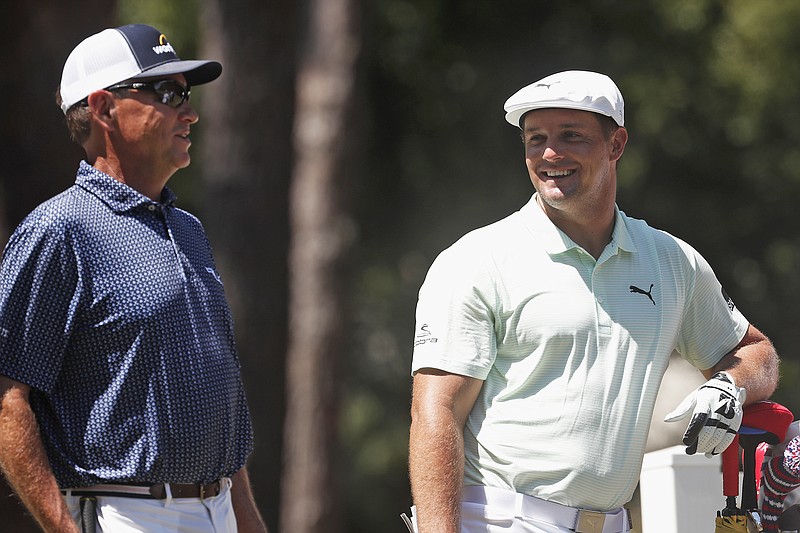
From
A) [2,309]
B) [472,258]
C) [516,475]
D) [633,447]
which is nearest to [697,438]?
[633,447]

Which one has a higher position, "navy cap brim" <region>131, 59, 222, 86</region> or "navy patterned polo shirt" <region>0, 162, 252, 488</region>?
"navy cap brim" <region>131, 59, 222, 86</region>

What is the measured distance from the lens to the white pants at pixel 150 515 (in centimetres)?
333

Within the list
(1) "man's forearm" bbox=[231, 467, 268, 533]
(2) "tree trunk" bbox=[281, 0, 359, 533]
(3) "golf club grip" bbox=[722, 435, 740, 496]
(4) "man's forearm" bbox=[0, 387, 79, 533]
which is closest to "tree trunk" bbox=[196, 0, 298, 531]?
(2) "tree trunk" bbox=[281, 0, 359, 533]

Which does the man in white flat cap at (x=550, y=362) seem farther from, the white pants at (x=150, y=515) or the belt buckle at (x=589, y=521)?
the white pants at (x=150, y=515)

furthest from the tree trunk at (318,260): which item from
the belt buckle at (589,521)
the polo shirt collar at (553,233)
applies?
the belt buckle at (589,521)

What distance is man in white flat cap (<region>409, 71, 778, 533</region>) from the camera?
3.57 m

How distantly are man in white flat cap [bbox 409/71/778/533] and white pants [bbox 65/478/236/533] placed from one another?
1.83 ft

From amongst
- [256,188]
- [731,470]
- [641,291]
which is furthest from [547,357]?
[256,188]

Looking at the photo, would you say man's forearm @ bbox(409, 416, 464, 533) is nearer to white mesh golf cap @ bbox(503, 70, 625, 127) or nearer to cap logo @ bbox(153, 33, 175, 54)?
white mesh golf cap @ bbox(503, 70, 625, 127)

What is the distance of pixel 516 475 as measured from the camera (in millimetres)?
3574

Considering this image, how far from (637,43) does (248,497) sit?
1058 cm

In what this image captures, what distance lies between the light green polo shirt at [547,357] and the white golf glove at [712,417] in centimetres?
11

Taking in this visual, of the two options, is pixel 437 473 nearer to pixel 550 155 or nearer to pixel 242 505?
pixel 242 505

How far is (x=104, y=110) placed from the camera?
11.8 ft
